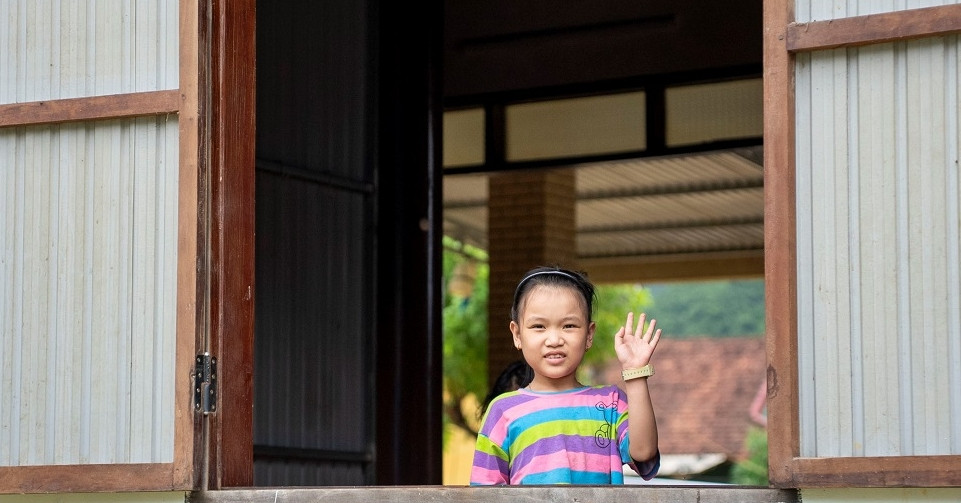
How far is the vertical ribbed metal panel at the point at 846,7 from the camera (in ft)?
11.3

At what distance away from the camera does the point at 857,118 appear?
11.5ft

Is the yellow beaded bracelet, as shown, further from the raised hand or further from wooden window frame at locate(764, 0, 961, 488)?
wooden window frame at locate(764, 0, 961, 488)

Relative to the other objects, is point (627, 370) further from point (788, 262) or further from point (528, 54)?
point (528, 54)

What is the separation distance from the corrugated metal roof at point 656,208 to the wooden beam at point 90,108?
6.88m

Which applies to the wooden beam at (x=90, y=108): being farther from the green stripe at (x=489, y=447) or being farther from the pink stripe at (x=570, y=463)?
the pink stripe at (x=570, y=463)

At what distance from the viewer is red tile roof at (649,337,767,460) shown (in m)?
34.9

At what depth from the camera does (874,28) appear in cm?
346

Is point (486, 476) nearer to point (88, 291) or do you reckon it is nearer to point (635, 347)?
point (635, 347)

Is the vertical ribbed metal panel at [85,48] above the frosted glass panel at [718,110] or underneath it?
underneath

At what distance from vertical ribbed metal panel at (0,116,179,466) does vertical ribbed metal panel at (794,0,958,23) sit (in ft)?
5.85

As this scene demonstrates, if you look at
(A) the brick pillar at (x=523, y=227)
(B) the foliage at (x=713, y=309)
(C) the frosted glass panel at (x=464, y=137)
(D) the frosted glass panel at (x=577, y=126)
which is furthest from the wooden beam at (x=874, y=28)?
(B) the foliage at (x=713, y=309)

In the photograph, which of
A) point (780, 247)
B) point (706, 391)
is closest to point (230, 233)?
point (780, 247)

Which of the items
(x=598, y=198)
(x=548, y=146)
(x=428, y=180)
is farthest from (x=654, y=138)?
(x=598, y=198)

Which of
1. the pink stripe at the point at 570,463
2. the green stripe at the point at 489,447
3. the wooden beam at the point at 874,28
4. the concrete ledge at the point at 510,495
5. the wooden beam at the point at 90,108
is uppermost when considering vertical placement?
the wooden beam at the point at 874,28
